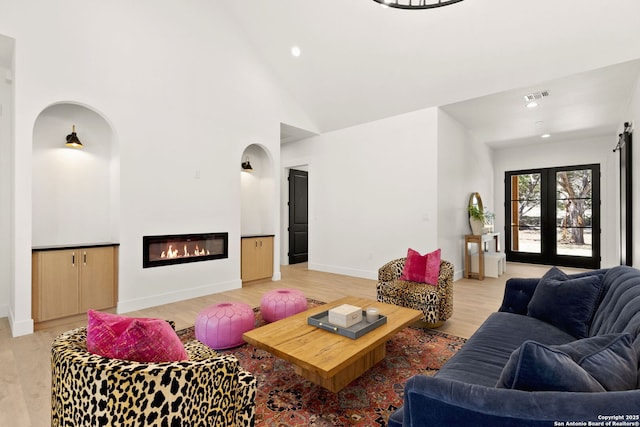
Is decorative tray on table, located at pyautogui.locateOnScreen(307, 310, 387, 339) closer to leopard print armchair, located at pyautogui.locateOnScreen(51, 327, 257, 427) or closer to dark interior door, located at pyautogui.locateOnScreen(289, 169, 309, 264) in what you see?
leopard print armchair, located at pyautogui.locateOnScreen(51, 327, 257, 427)

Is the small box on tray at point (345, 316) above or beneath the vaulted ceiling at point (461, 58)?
beneath

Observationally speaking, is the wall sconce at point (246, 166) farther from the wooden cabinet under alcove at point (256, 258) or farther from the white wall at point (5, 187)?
the white wall at point (5, 187)

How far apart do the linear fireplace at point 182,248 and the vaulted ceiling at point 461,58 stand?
3101 mm

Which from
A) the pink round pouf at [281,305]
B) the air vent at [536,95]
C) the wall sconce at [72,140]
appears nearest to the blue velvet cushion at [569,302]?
the pink round pouf at [281,305]

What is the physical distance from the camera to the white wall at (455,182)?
5152mm

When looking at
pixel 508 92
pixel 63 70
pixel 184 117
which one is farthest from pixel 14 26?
pixel 508 92

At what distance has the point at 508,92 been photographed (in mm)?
4348

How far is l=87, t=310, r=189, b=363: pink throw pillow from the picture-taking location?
1214mm

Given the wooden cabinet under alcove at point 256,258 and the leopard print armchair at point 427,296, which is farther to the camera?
the wooden cabinet under alcove at point 256,258

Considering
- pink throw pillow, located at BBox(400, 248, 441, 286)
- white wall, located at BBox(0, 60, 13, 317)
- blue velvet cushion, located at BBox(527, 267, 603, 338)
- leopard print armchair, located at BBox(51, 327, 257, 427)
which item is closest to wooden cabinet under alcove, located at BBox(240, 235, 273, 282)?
pink throw pillow, located at BBox(400, 248, 441, 286)

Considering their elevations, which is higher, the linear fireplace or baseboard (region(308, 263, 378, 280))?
the linear fireplace

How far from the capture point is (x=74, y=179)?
13.2 ft

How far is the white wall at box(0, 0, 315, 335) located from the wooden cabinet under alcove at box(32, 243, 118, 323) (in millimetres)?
115

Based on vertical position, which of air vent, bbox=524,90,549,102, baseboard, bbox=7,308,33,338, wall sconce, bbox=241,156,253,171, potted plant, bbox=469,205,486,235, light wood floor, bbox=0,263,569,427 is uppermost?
air vent, bbox=524,90,549,102
